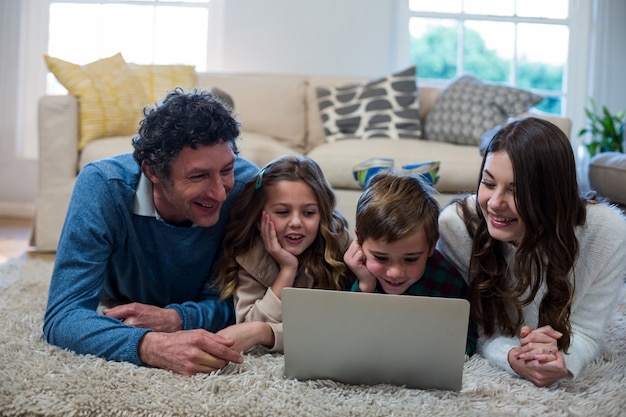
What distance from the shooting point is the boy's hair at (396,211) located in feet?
5.24

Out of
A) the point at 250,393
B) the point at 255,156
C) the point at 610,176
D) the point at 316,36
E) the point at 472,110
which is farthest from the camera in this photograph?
the point at 316,36

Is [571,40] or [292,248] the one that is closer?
[292,248]

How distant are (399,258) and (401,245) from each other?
37 mm

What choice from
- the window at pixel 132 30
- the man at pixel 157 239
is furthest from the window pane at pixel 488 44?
the man at pixel 157 239

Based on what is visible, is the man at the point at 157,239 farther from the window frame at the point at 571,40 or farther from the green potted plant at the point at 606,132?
the window frame at the point at 571,40

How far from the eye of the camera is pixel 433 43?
457cm

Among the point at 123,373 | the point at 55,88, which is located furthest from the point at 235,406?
the point at 55,88

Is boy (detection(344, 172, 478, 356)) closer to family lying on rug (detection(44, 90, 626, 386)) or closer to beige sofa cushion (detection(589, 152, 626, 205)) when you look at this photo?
family lying on rug (detection(44, 90, 626, 386))

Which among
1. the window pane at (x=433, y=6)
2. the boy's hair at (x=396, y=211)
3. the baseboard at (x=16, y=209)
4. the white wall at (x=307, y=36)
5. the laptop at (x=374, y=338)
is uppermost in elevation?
the window pane at (x=433, y=6)

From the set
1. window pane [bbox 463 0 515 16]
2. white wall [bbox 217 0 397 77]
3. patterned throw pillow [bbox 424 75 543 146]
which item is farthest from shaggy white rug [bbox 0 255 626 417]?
window pane [bbox 463 0 515 16]

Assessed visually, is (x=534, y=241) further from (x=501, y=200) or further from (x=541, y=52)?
(x=541, y=52)

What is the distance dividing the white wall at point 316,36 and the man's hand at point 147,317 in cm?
288

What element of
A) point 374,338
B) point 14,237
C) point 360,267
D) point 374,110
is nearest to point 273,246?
point 360,267

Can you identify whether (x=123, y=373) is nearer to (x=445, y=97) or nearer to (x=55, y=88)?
(x=445, y=97)
